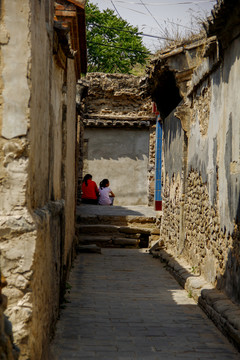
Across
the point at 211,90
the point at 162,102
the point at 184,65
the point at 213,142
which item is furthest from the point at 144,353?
the point at 162,102

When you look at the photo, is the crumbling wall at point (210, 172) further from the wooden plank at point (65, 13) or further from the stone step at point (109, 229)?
the stone step at point (109, 229)

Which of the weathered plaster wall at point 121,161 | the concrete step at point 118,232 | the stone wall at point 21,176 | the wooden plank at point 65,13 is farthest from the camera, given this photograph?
the weathered plaster wall at point 121,161

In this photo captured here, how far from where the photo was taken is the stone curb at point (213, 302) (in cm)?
489

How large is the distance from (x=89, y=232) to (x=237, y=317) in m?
9.02

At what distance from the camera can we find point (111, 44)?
33469 mm

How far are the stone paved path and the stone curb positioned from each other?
94 millimetres

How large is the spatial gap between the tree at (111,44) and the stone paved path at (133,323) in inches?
1007

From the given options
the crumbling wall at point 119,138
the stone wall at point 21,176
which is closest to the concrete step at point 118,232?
the crumbling wall at point 119,138

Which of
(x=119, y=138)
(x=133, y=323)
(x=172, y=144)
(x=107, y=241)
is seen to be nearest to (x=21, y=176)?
(x=133, y=323)

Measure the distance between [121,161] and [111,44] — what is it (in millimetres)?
15797

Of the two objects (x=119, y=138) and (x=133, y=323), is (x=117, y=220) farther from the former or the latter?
(x=133, y=323)

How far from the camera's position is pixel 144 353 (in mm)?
4715

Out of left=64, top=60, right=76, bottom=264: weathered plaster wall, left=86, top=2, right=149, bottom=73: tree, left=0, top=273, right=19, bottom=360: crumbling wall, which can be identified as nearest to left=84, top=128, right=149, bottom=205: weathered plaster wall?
left=64, top=60, right=76, bottom=264: weathered plaster wall

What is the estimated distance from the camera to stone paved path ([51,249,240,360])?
4.72m
